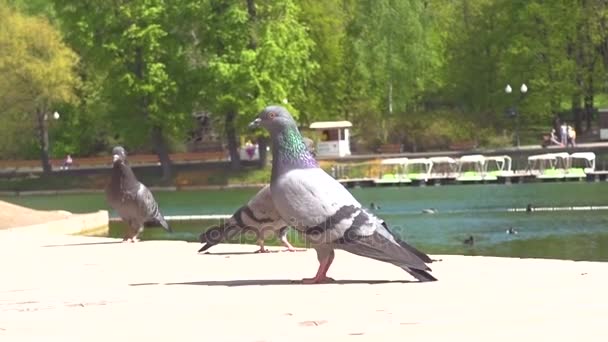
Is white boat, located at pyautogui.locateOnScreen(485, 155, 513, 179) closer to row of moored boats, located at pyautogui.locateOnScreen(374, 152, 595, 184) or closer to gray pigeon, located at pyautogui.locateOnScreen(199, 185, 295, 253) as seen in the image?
row of moored boats, located at pyautogui.locateOnScreen(374, 152, 595, 184)

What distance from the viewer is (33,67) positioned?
6375cm

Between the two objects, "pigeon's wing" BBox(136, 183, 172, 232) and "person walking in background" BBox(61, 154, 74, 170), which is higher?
"pigeon's wing" BBox(136, 183, 172, 232)

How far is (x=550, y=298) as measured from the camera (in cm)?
922

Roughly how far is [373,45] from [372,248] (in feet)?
197

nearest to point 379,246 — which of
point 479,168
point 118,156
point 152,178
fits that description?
point 118,156

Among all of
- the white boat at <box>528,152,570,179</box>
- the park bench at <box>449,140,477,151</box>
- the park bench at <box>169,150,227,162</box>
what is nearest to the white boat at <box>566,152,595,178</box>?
the white boat at <box>528,152,570,179</box>

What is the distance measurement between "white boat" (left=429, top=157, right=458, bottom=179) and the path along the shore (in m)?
41.6

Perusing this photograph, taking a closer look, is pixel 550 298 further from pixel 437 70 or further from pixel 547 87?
pixel 437 70

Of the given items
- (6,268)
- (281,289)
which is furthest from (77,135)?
(281,289)

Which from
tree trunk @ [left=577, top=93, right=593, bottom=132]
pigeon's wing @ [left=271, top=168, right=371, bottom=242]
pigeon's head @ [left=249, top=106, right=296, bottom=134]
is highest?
pigeon's head @ [left=249, top=106, right=296, bottom=134]

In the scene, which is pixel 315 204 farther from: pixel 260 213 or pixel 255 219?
pixel 255 219

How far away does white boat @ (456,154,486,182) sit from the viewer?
2098 inches

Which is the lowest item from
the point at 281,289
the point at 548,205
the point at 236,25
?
the point at 548,205

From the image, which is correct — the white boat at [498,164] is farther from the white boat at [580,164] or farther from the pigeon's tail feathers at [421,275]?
the pigeon's tail feathers at [421,275]
